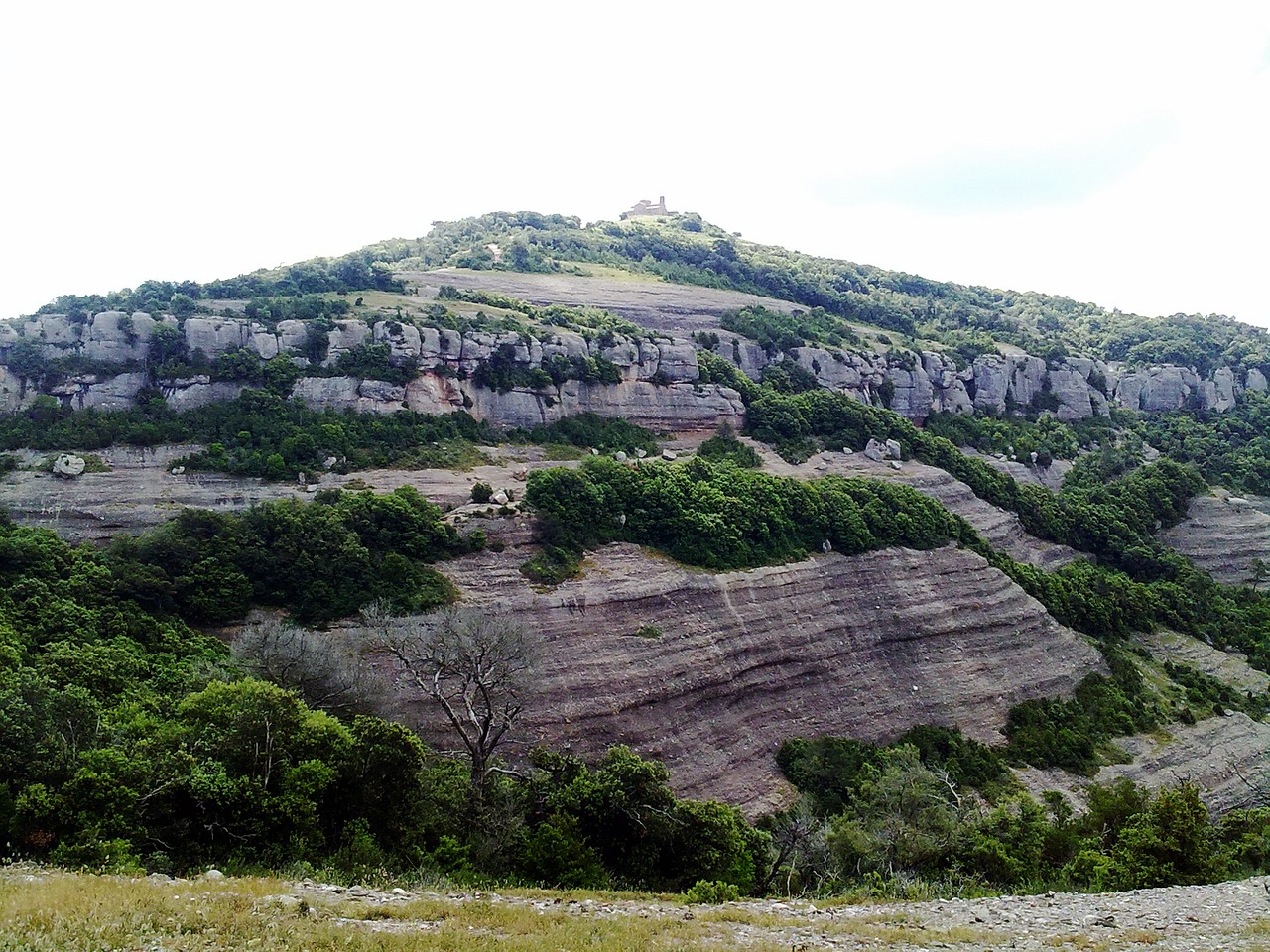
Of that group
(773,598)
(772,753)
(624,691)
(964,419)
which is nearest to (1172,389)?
(964,419)

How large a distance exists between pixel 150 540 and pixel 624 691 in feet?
59.0

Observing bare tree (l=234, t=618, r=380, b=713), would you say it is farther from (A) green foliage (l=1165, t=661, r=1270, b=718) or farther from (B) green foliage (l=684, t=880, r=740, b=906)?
(A) green foliage (l=1165, t=661, r=1270, b=718)

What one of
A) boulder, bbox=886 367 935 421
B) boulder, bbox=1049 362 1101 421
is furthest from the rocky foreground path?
boulder, bbox=1049 362 1101 421

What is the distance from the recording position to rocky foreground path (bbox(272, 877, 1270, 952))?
508 inches

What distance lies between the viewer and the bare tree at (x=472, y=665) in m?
22.0

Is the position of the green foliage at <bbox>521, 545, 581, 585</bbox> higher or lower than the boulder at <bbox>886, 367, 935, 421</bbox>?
lower

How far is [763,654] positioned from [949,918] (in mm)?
20847

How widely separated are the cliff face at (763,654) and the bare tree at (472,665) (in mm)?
1489

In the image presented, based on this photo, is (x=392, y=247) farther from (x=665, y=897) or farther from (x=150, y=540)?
(x=665, y=897)

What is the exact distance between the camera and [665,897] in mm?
16812

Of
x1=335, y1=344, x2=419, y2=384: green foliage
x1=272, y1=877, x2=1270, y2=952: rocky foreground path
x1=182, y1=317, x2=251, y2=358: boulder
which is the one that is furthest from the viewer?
x1=335, y1=344, x2=419, y2=384: green foliage

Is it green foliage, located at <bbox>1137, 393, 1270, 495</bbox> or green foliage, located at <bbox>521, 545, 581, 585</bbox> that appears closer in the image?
green foliage, located at <bbox>521, 545, 581, 585</bbox>

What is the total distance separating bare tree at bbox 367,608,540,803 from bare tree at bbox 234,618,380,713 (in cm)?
152

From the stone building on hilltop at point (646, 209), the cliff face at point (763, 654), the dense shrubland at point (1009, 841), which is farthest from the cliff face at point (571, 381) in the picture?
the stone building on hilltop at point (646, 209)
